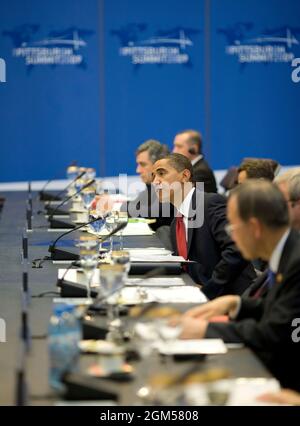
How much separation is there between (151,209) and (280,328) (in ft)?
11.7

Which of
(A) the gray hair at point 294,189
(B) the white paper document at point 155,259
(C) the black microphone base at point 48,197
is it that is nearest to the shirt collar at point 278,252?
(A) the gray hair at point 294,189

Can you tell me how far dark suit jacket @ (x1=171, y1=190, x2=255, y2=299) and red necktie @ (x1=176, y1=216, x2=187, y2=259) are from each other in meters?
0.06

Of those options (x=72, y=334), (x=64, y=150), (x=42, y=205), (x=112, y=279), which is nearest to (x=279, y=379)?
(x=112, y=279)

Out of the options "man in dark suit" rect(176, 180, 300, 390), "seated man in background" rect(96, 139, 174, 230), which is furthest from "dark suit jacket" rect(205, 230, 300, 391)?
"seated man in background" rect(96, 139, 174, 230)

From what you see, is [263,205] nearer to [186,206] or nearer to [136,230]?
[186,206]

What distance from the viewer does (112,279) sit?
289cm

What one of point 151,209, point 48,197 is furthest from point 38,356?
point 48,197

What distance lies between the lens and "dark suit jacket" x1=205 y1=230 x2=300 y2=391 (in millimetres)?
A: 2715

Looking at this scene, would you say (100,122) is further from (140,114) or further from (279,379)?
(279,379)

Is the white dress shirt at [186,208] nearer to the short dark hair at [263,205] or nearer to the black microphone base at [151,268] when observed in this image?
the black microphone base at [151,268]

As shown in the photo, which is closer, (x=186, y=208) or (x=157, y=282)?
(x=157, y=282)

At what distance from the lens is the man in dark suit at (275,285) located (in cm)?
271

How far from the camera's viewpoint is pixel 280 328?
2.71m

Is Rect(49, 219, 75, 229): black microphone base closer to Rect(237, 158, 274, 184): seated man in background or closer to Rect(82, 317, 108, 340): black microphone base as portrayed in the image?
Rect(237, 158, 274, 184): seated man in background
